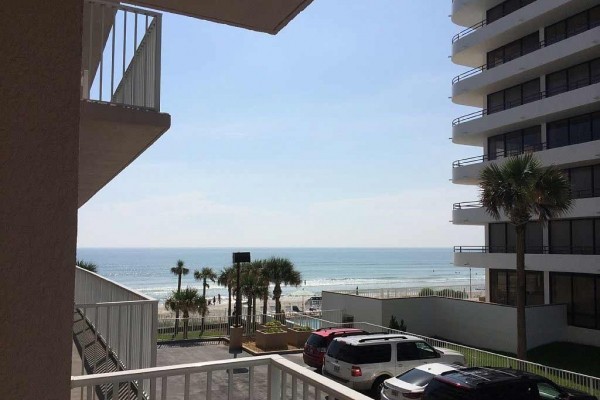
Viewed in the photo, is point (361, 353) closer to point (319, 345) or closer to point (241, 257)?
point (319, 345)

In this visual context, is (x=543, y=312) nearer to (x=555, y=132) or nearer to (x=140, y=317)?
(x=555, y=132)

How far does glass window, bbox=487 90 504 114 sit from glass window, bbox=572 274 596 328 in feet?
35.9

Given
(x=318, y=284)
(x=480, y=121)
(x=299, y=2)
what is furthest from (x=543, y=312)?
(x=318, y=284)

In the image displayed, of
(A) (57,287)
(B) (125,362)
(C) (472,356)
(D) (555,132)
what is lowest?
(C) (472,356)

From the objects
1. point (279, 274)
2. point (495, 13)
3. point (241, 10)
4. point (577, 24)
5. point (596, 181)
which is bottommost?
point (279, 274)

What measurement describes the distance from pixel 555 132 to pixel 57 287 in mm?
29695

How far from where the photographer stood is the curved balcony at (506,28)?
87.3 feet

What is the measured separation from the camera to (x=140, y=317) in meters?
6.32

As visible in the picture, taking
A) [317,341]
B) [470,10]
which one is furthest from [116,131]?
[470,10]

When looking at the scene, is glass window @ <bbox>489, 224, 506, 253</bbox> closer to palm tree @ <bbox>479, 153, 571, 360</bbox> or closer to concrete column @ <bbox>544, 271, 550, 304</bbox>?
concrete column @ <bbox>544, 271, 550, 304</bbox>

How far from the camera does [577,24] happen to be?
26500 millimetres

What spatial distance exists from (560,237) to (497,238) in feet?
14.2

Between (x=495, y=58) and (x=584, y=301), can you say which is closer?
(x=584, y=301)

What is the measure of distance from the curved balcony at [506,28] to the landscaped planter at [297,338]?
2040 cm
